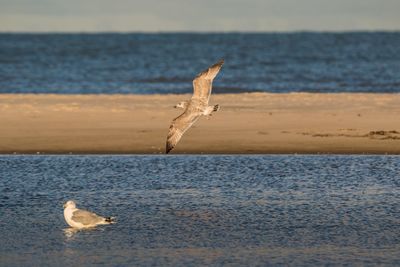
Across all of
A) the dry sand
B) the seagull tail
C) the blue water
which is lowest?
Answer: the seagull tail

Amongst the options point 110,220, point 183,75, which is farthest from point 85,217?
point 183,75

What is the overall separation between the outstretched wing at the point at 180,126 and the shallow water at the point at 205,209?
768mm

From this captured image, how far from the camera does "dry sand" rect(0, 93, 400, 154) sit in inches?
786

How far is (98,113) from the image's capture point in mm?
25156

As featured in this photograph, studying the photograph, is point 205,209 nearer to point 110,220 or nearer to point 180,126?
point 110,220

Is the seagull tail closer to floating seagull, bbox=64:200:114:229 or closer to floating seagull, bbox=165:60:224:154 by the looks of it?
floating seagull, bbox=64:200:114:229

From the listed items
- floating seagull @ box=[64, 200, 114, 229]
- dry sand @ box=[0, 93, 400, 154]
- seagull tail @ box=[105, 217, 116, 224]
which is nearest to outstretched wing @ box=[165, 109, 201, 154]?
seagull tail @ box=[105, 217, 116, 224]

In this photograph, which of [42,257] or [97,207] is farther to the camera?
[97,207]

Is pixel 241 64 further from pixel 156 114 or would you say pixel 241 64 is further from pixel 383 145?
pixel 383 145

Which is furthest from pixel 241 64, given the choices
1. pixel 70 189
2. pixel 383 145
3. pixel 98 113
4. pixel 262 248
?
pixel 262 248

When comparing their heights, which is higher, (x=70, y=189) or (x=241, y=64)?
(x=241, y=64)

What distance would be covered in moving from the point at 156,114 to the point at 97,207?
10249mm

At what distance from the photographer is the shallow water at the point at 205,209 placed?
12.0 m

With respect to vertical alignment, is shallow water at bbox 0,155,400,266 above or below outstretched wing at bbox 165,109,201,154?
below
